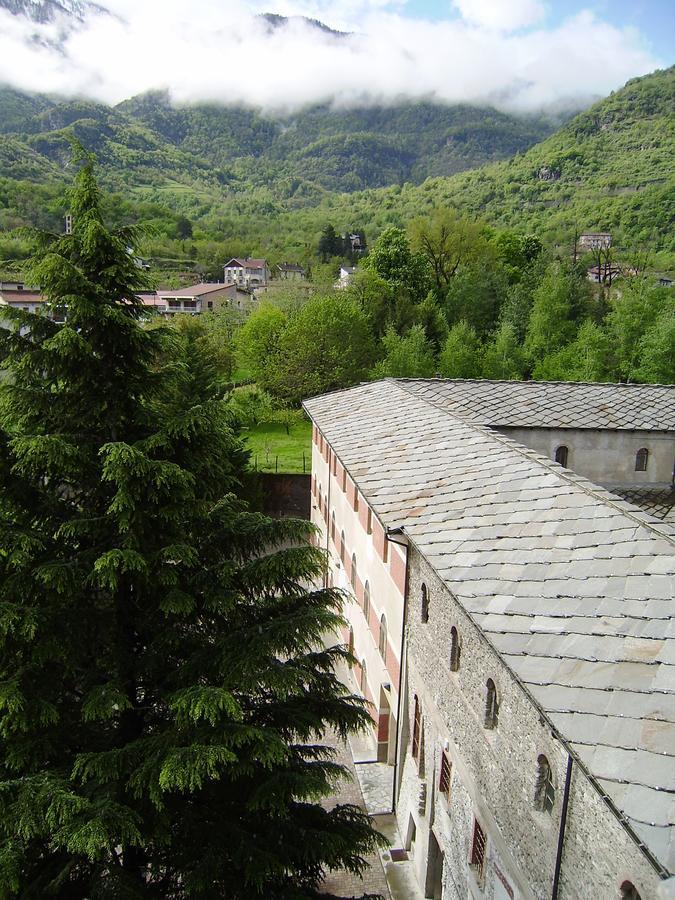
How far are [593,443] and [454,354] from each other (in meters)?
24.2

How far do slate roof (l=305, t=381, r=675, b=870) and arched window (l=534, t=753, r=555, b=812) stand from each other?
115 cm

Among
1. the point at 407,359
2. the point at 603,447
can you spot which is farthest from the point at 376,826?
the point at 407,359

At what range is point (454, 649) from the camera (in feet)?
40.0

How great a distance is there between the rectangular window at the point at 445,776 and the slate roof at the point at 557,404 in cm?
1260

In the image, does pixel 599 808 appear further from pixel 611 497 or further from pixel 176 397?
pixel 176 397

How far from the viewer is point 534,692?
8234 millimetres

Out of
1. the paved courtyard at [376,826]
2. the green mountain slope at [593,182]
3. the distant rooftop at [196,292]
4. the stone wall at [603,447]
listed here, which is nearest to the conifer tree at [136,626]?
the paved courtyard at [376,826]

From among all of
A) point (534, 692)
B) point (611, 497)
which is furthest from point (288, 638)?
point (611, 497)

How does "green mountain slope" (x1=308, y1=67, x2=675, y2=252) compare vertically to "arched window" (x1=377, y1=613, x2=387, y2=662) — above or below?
above

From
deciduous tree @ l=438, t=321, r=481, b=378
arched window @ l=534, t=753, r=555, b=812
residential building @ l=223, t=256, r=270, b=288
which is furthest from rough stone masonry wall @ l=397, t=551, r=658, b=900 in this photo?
residential building @ l=223, t=256, r=270, b=288

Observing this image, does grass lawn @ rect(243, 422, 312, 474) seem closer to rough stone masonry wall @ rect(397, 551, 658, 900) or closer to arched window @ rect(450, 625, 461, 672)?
rough stone masonry wall @ rect(397, 551, 658, 900)

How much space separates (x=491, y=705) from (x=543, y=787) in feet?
5.95

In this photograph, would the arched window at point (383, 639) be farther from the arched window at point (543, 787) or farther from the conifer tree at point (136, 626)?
the arched window at point (543, 787)

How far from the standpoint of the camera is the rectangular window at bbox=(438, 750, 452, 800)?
12641mm
